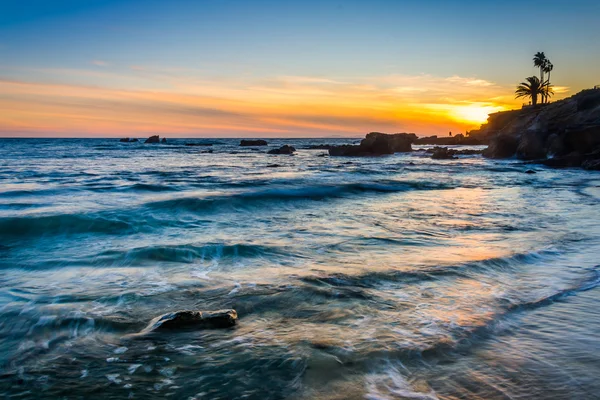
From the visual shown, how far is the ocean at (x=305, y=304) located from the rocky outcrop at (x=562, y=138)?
75.3 ft

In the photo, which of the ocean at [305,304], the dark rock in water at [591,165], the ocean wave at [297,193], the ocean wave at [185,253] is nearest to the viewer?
the ocean at [305,304]

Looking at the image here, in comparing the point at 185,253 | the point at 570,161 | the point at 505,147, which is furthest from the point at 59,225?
the point at 505,147

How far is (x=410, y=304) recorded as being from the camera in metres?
5.15

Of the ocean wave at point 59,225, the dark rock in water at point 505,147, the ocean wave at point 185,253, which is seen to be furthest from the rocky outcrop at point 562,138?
the ocean wave at point 59,225

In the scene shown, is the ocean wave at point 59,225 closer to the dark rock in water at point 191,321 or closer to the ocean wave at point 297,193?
the ocean wave at point 297,193

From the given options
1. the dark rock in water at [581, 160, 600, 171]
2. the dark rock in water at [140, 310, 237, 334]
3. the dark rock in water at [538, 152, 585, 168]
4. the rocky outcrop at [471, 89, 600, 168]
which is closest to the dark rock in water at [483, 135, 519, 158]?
the rocky outcrop at [471, 89, 600, 168]

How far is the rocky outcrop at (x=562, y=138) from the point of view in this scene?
30.4 m

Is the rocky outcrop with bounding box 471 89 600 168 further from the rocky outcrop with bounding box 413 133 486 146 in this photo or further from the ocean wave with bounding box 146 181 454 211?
the rocky outcrop with bounding box 413 133 486 146

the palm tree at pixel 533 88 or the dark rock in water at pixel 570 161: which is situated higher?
the palm tree at pixel 533 88

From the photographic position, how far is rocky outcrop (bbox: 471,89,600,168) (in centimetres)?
3038

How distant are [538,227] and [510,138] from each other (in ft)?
124

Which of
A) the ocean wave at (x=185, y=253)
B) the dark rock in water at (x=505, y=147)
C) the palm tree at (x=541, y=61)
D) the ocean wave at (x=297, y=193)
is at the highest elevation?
the palm tree at (x=541, y=61)

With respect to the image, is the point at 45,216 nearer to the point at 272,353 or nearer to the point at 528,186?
the point at 272,353

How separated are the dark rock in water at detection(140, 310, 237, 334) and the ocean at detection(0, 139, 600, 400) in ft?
0.34
